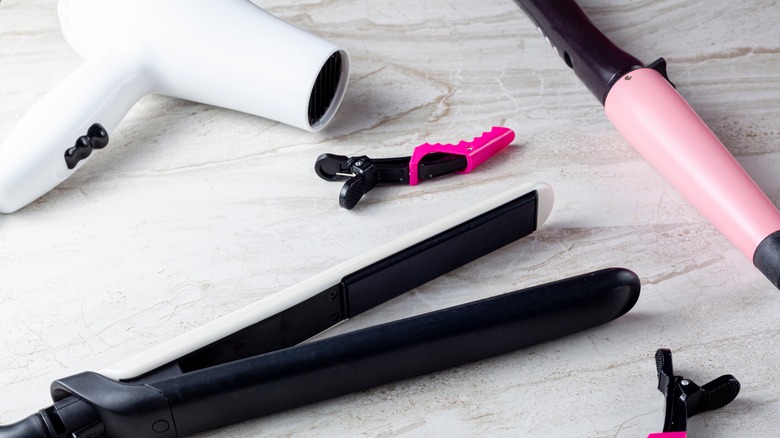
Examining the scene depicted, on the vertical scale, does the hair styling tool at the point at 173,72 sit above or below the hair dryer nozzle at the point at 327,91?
above

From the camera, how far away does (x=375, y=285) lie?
87 centimetres

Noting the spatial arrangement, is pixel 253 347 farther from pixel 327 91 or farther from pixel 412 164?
pixel 327 91

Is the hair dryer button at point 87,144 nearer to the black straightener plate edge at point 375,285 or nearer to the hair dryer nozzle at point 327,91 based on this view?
the hair dryer nozzle at point 327,91

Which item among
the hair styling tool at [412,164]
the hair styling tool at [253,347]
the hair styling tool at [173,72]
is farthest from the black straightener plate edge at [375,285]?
the hair styling tool at [173,72]

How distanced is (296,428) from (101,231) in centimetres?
31

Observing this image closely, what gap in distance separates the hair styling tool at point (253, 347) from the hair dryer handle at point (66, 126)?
1.00ft

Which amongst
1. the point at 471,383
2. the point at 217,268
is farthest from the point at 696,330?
the point at 217,268

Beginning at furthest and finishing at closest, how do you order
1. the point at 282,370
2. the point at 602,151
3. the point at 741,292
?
1. the point at 602,151
2. the point at 741,292
3. the point at 282,370

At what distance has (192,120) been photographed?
44.4 inches

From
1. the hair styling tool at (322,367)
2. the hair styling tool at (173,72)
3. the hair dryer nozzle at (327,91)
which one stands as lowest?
the hair styling tool at (322,367)

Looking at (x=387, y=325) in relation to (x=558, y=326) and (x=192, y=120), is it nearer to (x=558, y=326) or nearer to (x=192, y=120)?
(x=558, y=326)

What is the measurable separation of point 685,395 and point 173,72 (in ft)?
2.04

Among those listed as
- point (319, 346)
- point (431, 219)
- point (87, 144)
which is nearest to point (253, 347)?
point (319, 346)

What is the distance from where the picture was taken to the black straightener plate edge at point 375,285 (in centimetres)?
81
